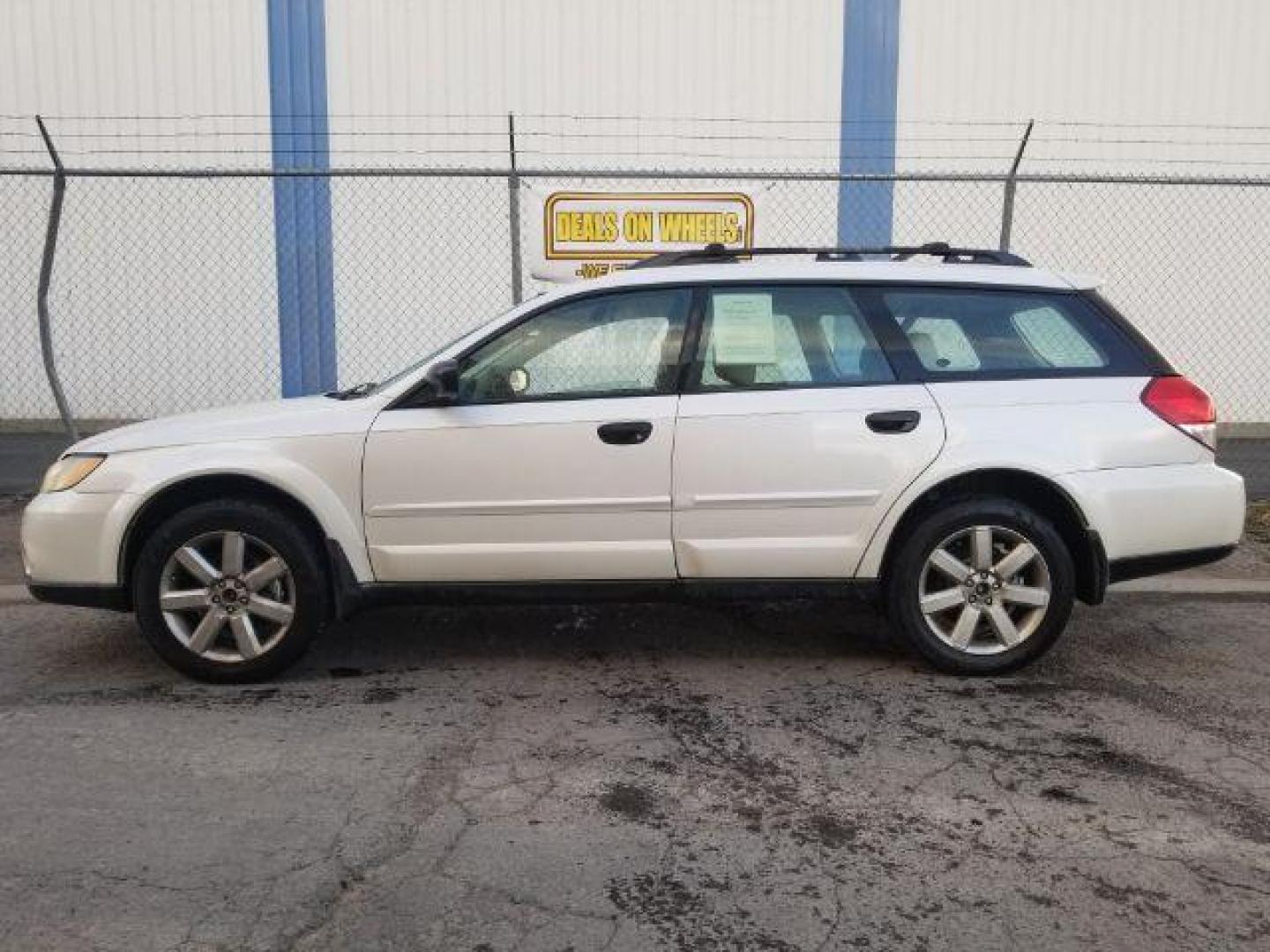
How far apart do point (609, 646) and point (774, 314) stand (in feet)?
5.38

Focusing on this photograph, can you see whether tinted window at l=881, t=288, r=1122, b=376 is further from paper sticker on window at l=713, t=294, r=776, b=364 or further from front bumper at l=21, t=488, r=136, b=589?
front bumper at l=21, t=488, r=136, b=589

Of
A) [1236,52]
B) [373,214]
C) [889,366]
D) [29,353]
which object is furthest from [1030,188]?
[29,353]

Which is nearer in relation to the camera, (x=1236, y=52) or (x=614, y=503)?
(x=614, y=503)

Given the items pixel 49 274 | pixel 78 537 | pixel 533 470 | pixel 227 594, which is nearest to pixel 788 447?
pixel 533 470

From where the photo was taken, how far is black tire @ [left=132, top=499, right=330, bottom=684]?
4.35 meters

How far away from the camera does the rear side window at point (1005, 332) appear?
455 cm

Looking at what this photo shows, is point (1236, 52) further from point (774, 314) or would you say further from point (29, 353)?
point (29, 353)

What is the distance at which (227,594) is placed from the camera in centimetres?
439

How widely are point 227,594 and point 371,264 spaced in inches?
283

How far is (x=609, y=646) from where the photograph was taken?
503 centimetres

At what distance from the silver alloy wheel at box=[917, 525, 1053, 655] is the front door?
1070 mm

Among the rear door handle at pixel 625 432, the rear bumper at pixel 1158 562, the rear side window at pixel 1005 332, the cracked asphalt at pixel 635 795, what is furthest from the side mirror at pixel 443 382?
the rear bumper at pixel 1158 562

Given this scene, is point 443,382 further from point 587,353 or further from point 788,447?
point 788,447

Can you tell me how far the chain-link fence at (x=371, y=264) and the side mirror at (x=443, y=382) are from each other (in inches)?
264
